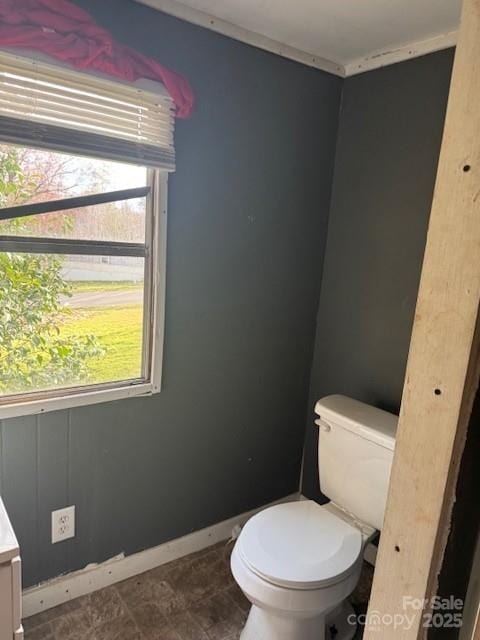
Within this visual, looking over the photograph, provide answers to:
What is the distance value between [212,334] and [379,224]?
859mm

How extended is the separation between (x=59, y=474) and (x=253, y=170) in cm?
140

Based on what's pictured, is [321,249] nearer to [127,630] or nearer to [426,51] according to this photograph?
[426,51]

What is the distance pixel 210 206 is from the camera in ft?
5.86

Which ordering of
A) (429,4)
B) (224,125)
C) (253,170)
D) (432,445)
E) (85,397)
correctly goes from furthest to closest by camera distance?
(253,170) → (224,125) → (85,397) → (429,4) → (432,445)

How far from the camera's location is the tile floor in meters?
1.62

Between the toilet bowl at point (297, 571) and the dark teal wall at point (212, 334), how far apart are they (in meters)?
0.50

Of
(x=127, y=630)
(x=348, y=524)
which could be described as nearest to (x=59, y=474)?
(x=127, y=630)

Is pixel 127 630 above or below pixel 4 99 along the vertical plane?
below

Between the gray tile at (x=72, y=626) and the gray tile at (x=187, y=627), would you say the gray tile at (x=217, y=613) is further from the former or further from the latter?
the gray tile at (x=72, y=626)

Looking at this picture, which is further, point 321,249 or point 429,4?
point 321,249

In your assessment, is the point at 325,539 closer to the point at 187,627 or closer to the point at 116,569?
the point at 187,627

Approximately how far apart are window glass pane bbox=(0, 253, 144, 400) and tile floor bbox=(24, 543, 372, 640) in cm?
86

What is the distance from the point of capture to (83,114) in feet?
4.69

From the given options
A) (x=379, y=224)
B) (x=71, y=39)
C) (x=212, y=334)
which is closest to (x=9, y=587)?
(x=212, y=334)
